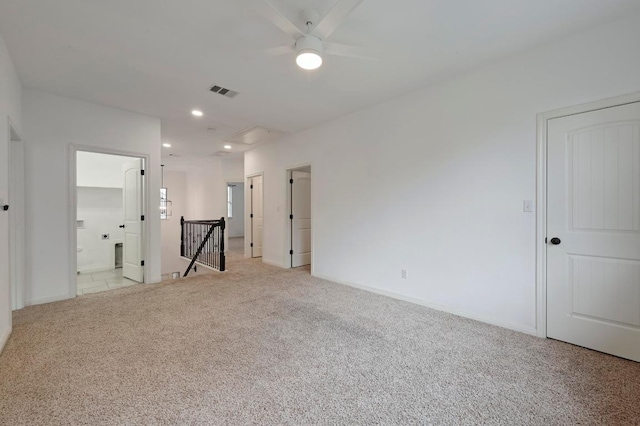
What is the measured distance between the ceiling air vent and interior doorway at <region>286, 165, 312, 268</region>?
2130mm

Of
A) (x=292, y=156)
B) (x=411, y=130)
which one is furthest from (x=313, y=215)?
(x=411, y=130)

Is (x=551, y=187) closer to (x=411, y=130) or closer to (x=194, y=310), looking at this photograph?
(x=411, y=130)

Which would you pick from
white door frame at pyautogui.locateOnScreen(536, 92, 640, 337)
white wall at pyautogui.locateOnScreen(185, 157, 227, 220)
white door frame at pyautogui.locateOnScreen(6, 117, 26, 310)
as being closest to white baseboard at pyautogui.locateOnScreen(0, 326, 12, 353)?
white door frame at pyautogui.locateOnScreen(6, 117, 26, 310)

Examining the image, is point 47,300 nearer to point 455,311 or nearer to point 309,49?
point 309,49

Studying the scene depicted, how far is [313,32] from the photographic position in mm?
2184

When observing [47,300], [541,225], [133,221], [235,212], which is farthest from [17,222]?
[235,212]

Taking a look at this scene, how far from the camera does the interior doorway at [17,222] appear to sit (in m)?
3.21

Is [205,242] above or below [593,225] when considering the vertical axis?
below

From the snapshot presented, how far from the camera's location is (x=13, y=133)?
304cm

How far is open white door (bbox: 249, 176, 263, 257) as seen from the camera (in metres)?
7.01

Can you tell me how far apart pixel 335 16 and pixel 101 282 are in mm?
5430

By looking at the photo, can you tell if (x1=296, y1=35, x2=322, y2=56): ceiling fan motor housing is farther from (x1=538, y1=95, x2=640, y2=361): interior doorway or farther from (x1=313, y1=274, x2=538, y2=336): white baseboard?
(x1=313, y1=274, x2=538, y2=336): white baseboard

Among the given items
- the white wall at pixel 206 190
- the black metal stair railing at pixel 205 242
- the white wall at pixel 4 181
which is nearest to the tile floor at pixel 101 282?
the black metal stair railing at pixel 205 242

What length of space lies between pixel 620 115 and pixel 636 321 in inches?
65.7
